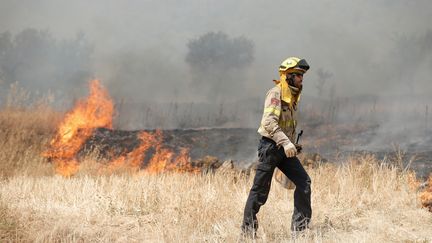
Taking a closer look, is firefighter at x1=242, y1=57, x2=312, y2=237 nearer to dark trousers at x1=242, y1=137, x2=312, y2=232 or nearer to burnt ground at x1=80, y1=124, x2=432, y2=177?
dark trousers at x1=242, y1=137, x2=312, y2=232

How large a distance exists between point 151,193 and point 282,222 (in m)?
2.41

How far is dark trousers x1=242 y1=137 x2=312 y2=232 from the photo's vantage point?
486 centimetres

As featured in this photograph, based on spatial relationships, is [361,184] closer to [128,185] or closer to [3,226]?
[128,185]

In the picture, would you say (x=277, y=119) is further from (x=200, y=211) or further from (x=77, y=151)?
(x=77, y=151)

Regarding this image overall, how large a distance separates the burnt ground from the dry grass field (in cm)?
1107

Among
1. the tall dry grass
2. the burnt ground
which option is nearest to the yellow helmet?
the tall dry grass

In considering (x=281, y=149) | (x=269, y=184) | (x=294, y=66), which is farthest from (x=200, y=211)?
(x=294, y=66)

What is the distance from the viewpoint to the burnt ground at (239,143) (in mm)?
21391

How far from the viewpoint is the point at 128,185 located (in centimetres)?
778

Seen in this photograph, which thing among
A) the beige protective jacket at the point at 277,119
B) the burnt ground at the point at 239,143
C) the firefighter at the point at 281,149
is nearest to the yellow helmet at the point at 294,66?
the firefighter at the point at 281,149

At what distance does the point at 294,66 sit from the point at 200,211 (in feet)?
7.23

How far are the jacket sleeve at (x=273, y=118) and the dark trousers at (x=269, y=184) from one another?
0.21 metres

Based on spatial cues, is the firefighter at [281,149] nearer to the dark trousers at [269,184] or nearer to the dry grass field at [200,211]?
the dark trousers at [269,184]

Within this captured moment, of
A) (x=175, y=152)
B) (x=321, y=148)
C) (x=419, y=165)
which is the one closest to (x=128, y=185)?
(x=419, y=165)
